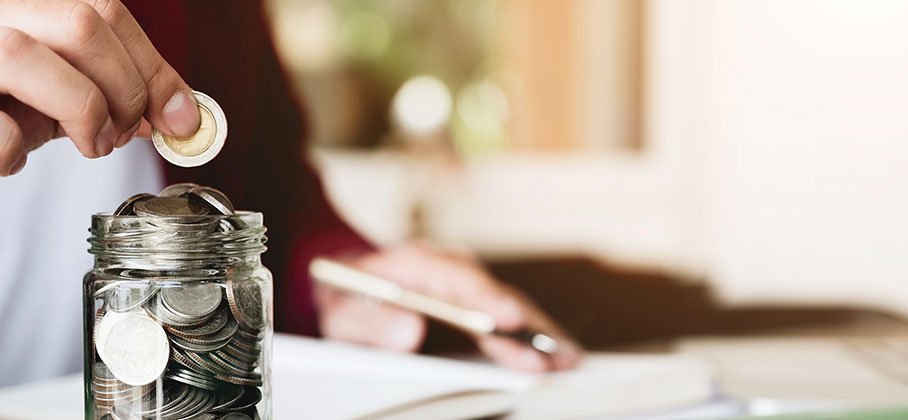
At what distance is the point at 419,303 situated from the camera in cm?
84

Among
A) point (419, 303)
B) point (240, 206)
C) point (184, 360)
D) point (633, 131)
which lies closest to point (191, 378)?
point (184, 360)

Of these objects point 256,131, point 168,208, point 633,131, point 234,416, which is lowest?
point 234,416

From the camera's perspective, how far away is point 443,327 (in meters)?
0.92

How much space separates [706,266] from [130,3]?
263 centimetres

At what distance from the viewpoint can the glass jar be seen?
0.46m

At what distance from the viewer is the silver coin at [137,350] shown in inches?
18.0

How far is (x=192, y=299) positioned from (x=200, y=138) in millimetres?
99

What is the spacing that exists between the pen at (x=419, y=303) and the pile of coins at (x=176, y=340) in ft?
1.12

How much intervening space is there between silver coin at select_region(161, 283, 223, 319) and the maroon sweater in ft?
2.07

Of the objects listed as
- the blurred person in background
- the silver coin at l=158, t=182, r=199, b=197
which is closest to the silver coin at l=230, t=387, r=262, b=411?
the silver coin at l=158, t=182, r=199, b=197

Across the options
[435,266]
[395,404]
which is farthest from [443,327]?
[395,404]

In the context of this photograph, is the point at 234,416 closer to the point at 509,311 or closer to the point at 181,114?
the point at 181,114

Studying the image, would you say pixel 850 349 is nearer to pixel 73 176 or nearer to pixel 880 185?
pixel 73 176

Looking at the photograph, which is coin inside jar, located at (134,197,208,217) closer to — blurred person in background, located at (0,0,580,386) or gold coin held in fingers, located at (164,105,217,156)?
gold coin held in fingers, located at (164,105,217,156)
